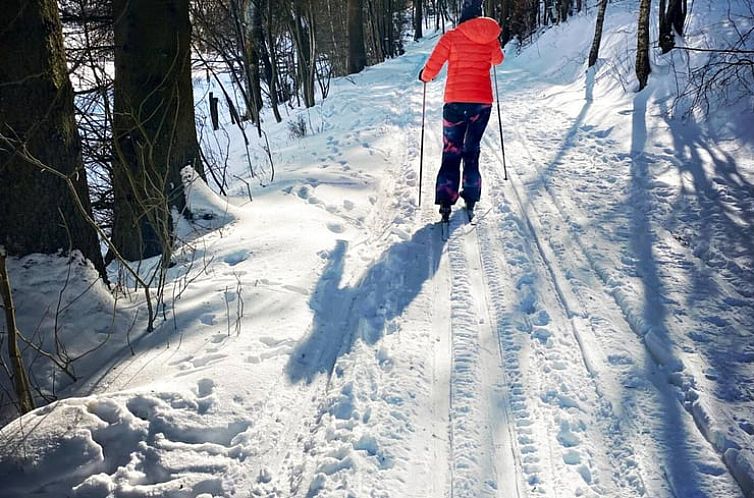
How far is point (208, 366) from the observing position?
310 centimetres

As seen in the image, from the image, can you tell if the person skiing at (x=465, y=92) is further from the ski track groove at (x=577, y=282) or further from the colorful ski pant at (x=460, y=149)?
the ski track groove at (x=577, y=282)

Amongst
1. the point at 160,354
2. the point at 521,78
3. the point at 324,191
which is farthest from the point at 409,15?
the point at 160,354

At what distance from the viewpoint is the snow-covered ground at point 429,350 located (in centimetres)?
239

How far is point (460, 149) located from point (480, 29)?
3.95 feet

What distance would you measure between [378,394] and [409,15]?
2411 inches

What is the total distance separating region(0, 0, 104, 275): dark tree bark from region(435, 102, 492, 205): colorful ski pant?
11.1 feet

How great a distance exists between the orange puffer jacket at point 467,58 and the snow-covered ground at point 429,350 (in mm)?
1252

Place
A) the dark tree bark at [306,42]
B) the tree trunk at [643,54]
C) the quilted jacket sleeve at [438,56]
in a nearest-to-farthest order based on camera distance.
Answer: the quilted jacket sleeve at [438,56] < the tree trunk at [643,54] < the dark tree bark at [306,42]

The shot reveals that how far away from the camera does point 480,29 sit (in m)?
5.07

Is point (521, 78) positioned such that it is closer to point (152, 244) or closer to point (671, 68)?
point (671, 68)

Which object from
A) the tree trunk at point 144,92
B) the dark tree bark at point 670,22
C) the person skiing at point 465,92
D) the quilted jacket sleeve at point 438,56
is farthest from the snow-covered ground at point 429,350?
the dark tree bark at point 670,22

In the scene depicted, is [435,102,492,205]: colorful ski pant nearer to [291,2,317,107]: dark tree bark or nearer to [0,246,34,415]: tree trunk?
[0,246,34,415]: tree trunk

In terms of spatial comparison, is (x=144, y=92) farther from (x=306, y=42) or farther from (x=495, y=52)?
(x=306, y=42)

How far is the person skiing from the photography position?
5.14m
